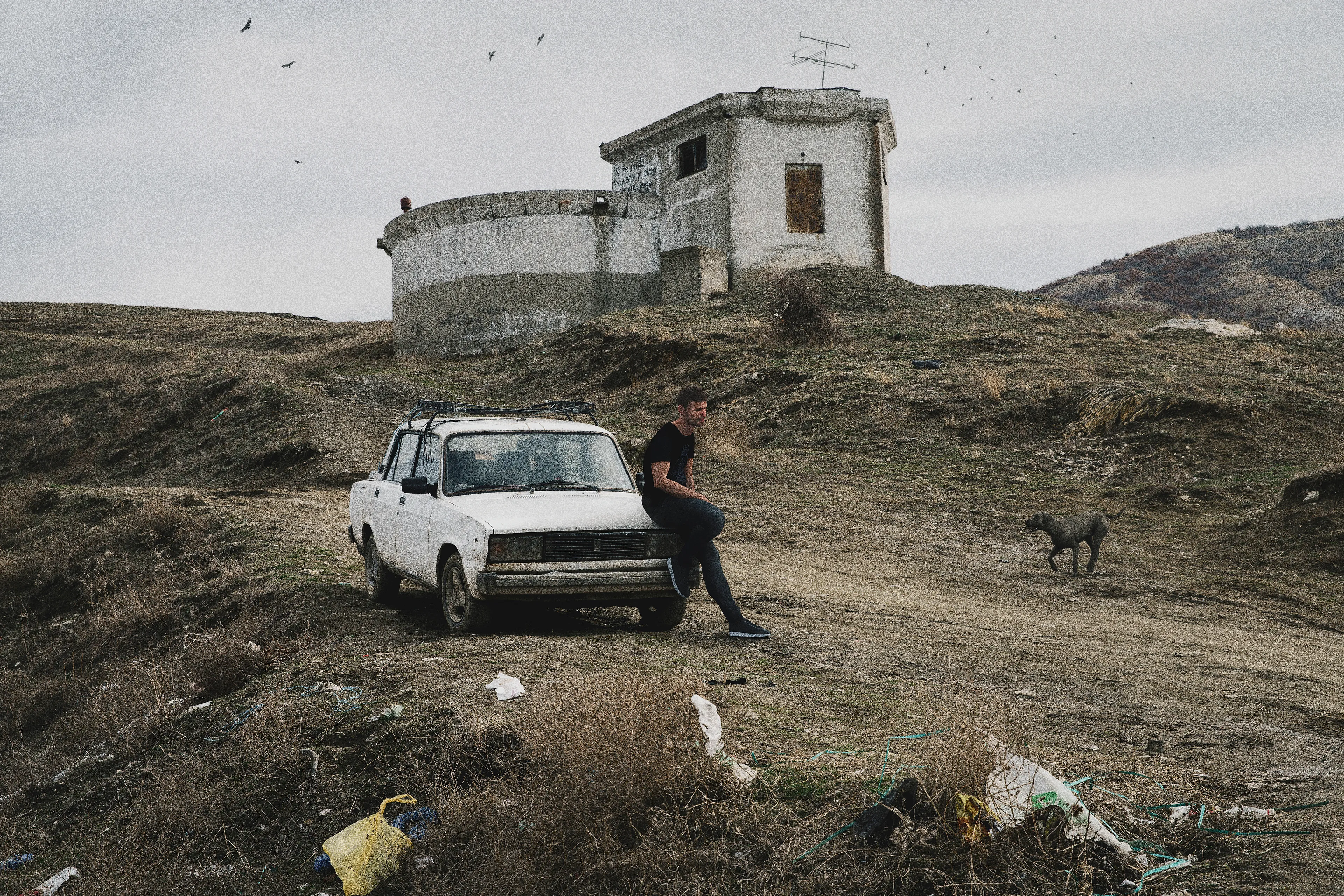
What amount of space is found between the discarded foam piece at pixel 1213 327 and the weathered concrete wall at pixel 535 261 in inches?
560

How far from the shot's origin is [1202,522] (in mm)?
13594

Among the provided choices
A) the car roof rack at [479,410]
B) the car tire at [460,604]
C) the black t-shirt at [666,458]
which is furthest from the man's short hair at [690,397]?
the car tire at [460,604]

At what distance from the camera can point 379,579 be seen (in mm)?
9594

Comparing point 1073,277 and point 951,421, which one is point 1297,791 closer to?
point 951,421

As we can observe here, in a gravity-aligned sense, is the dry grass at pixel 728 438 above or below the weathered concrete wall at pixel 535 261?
below

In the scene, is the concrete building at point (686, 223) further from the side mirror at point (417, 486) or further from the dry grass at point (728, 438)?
the side mirror at point (417, 486)

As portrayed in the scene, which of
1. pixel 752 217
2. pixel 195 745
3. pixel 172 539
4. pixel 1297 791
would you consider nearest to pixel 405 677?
pixel 195 745

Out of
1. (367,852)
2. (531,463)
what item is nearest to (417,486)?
(531,463)

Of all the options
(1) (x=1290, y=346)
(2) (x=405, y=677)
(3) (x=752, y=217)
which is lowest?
(2) (x=405, y=677)

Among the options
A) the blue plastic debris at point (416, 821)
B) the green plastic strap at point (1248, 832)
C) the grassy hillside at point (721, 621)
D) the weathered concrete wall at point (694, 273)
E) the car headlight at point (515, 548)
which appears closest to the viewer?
the green plastic strap at point (1248, 832)

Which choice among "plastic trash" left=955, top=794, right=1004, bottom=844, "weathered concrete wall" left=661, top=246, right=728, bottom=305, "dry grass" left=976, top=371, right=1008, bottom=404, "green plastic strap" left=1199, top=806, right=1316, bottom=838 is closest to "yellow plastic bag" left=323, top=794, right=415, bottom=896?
"plastic trash" left=955, top=794, right=1004, bottom=844

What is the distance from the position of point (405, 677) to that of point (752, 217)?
2605cm

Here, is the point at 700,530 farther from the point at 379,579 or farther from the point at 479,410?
the point at 379,579

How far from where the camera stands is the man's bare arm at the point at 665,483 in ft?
25.2
